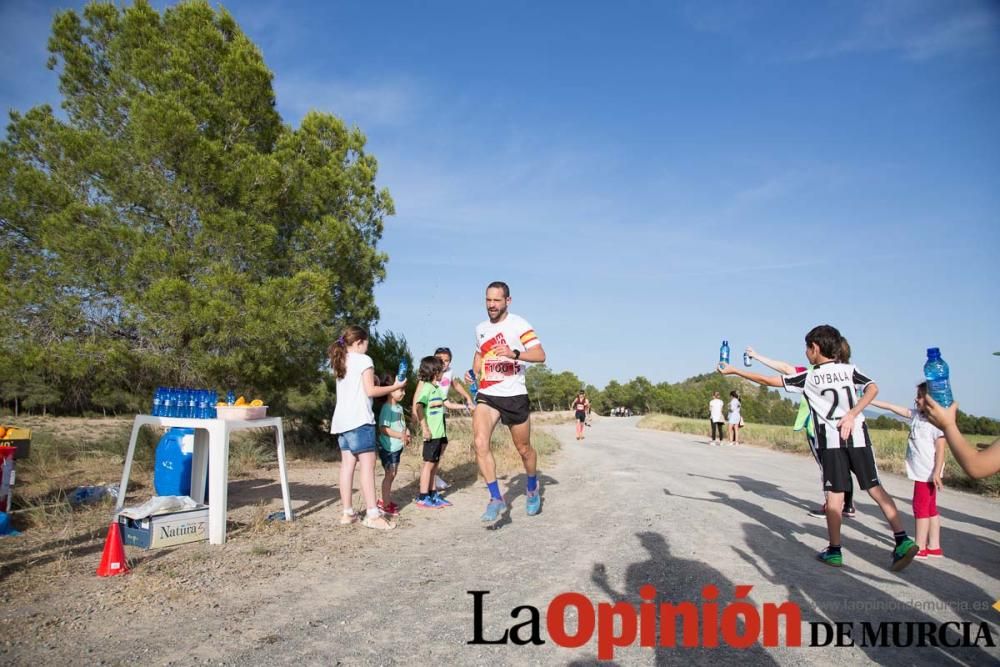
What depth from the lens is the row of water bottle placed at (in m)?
5.50

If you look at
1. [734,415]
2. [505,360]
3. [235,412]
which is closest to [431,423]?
[505,360]

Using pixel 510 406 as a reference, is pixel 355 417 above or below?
below

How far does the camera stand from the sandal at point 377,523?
5.79m

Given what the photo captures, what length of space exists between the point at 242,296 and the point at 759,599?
10.5 meters

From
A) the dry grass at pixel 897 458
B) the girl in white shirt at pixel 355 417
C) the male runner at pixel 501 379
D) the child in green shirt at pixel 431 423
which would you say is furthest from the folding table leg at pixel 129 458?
the dry grass at pixel 897 458

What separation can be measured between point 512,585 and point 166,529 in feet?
9.77

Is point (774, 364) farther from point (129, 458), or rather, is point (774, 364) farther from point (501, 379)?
point (129, 458)

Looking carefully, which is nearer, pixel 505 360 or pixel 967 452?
pixel 967 452

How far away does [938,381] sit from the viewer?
2.78 meters

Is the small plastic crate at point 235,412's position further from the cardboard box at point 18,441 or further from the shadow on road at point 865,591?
the shadow on road at point 865,591

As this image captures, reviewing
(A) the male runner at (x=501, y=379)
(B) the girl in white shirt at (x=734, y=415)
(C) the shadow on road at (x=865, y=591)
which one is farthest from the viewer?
(B) the girl in white shirt at (x=734, y=415)

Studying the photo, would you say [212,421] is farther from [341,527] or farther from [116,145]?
[116,145]

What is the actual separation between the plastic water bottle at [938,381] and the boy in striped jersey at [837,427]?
1.89 meters

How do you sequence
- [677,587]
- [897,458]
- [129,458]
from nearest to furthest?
[677,587], [129,458], [897,458]
